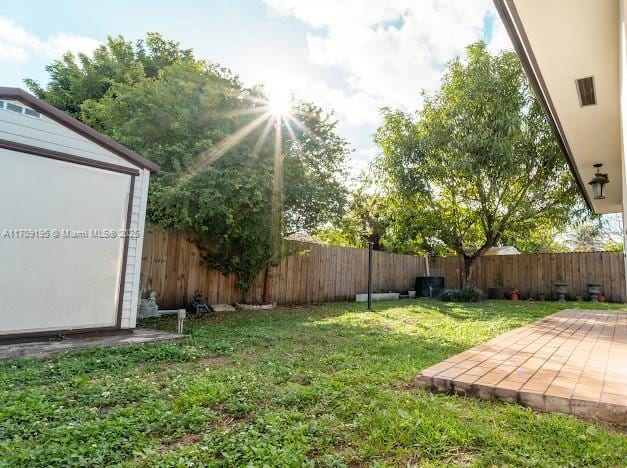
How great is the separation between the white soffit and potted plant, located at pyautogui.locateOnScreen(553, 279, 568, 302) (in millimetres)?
7441

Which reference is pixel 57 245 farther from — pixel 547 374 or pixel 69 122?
pixel 547 374

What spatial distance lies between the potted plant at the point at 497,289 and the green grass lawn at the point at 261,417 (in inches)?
399

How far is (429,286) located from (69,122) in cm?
1086

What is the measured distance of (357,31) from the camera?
6.01 m

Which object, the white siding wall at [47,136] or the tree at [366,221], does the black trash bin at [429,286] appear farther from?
the white siding wall at [47,136]

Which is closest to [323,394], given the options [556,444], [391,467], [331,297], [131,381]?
[391,467]

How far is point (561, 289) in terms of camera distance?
1100 centimetres

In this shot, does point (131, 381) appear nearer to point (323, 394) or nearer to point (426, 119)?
point (323, 394)

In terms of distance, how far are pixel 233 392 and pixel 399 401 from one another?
3.59ft

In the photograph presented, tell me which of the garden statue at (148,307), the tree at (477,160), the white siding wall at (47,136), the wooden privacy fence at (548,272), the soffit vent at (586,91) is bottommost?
the garden statue at (148,307)

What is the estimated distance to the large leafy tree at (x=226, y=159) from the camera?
5.72m

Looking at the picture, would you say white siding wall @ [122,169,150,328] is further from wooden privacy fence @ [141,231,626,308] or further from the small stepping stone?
the small stepping stone

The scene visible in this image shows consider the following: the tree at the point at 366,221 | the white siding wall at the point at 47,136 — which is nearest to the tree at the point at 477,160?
the tree at the point at 366,221

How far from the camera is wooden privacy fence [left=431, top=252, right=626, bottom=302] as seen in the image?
10.7 m
